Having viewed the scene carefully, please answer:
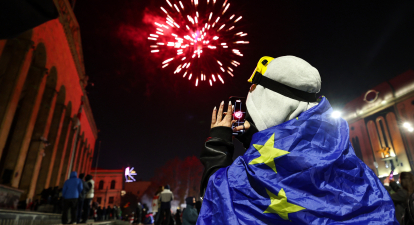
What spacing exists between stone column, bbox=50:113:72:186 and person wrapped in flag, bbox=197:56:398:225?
2373cm

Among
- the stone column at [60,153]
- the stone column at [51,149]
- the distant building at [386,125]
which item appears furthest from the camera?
the distant building at [386,125]

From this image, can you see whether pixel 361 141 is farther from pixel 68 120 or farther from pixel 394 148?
pixel 68 120

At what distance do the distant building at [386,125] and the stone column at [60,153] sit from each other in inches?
Result: 1452

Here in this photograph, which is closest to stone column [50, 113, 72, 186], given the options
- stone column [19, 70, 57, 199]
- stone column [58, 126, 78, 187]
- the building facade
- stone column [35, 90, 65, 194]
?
stone column [58, 126, 78, 187]

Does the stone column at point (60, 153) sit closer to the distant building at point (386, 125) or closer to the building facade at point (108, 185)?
the distant building at point (386, 125)

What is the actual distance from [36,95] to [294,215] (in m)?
17.0

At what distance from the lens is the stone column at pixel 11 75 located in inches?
420

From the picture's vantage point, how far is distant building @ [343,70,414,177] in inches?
1133

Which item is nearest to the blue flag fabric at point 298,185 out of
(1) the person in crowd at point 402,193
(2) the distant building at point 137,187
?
(1) the person in crowd at point 402,193

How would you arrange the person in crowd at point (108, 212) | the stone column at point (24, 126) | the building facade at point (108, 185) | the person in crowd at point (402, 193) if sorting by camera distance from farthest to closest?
the building facade at point (108, 185) → the person in crowd at point (108, 212) → the stone column at point (24, 126) → the person in crowd at point (402, 193)

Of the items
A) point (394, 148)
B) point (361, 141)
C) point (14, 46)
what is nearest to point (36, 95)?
point (14, 46)

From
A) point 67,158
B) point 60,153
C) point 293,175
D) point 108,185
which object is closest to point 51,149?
point 60,153

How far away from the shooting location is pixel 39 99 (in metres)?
14.5

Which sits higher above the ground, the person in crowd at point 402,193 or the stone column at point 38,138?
the stone column at point 38,138
